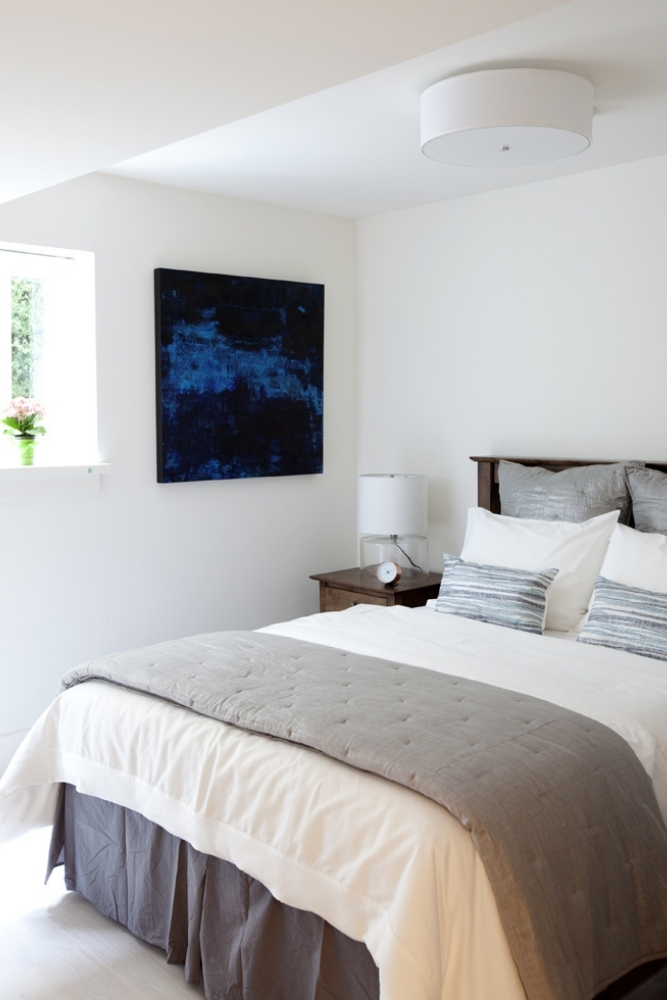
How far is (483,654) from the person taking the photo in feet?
9.74

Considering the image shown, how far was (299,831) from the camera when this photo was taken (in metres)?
2.08

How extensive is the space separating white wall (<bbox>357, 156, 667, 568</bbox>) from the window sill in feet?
5.16

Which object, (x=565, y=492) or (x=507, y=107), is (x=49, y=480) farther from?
(x=507, y=107)

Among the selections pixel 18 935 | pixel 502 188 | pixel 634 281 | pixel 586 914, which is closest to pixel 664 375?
pixel 634 281

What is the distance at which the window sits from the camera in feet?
12.9

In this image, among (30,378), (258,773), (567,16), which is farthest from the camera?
(30,378)

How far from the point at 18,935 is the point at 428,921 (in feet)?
4.70

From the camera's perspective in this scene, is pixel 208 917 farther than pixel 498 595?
No

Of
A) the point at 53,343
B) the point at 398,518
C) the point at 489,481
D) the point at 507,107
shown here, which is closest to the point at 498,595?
the point at 489,481

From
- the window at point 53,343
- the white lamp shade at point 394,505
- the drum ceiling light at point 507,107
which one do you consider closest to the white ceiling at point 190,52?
the drum ceiling light at point 507,107

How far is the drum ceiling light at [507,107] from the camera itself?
9.06 ft

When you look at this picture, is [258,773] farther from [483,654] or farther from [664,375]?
[664,375]

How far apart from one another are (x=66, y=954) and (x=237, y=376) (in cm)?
259

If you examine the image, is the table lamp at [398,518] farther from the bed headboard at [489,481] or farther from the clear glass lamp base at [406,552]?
the bed headboard at [489,481]
